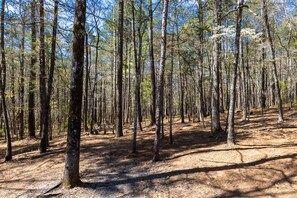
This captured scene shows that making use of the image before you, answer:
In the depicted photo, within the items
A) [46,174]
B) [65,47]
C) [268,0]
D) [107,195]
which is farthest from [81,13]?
[268,0]

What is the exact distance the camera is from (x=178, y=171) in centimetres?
632

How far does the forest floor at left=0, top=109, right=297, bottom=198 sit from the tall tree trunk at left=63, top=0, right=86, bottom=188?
1.44 feet

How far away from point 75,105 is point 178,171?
3.59m

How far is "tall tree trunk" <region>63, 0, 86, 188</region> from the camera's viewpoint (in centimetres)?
564

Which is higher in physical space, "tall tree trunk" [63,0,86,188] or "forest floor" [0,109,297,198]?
"tall tree trunk" [63,0,86,188]

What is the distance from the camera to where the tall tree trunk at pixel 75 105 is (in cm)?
564

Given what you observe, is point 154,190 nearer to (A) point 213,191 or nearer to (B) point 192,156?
(A) point 213,191

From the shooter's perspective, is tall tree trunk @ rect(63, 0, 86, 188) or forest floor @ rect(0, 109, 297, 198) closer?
forest floor @ rect(0, 109, 297, 198)

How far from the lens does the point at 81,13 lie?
225 inches

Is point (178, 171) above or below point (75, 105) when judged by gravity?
below

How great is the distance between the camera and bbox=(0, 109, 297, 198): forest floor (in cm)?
524

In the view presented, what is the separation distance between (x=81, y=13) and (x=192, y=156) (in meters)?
5.87

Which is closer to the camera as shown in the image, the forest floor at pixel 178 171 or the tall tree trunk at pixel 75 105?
the forest floor at pixel 178 171

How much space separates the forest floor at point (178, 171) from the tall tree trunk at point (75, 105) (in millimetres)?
439
